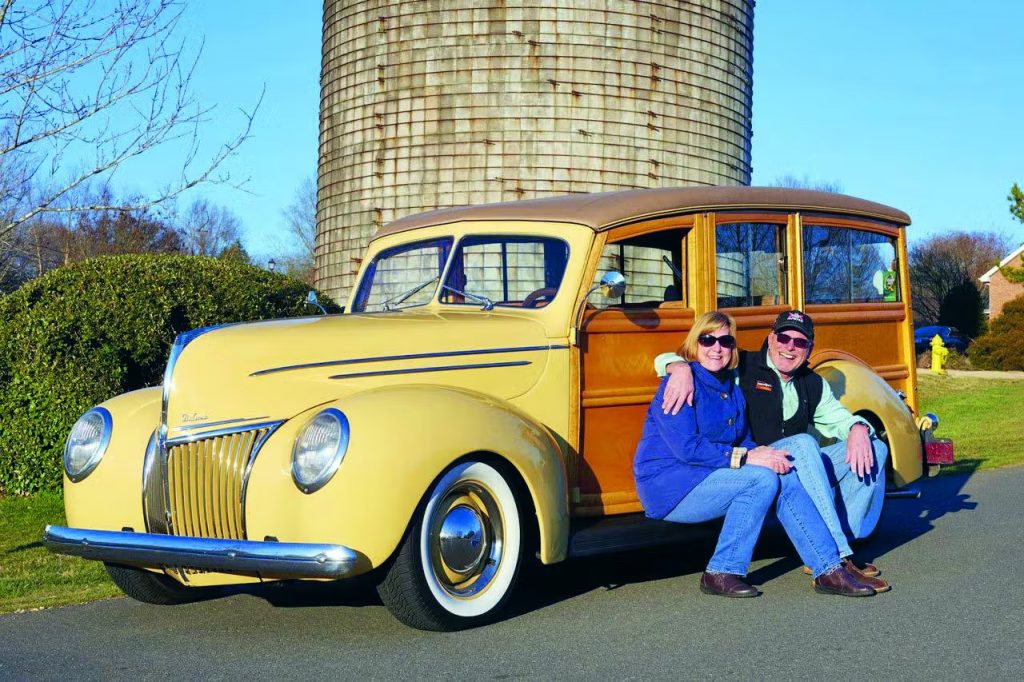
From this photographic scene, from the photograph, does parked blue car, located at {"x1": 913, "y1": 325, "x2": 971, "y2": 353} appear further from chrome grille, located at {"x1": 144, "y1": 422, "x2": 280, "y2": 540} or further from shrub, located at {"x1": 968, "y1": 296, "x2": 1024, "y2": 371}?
chrome grille, located at {"x1": 144, "y1": 422, "x2": 280, "y2": 540}

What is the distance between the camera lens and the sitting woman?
572cm

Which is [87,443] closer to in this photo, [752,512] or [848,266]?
[752,512]

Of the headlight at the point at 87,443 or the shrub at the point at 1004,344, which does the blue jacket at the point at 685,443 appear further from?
the shrub at the point at 1004,344

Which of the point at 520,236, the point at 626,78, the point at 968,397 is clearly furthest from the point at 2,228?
the point at 968,397

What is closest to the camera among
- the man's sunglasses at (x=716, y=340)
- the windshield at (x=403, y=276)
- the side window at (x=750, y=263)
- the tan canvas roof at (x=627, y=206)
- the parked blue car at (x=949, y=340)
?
the man's sunglasses at (x=716, y=340)

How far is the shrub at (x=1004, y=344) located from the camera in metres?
30.1

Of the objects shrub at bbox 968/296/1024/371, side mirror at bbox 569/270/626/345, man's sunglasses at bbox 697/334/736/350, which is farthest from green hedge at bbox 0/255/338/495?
shrub at bbox 968/296/1024/371

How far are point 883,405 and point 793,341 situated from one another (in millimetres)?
1316

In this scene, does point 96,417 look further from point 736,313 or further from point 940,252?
point 940,252

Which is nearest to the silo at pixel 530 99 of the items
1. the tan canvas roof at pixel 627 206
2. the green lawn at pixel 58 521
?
the green lawn at pixel 58 521

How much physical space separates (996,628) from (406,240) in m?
3.86

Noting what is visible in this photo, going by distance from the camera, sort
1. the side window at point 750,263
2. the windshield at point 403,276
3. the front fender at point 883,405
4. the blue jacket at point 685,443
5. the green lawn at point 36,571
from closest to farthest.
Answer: the blue jacket at point 685,443 < the green lawn at point 36,571 < the windshield at point 403,276 < the side window at point 750,263 < the front fender at point 883,405

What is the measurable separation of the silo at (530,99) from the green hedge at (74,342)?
1030 cm

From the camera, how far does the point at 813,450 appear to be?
Answer: 5.94 meters
